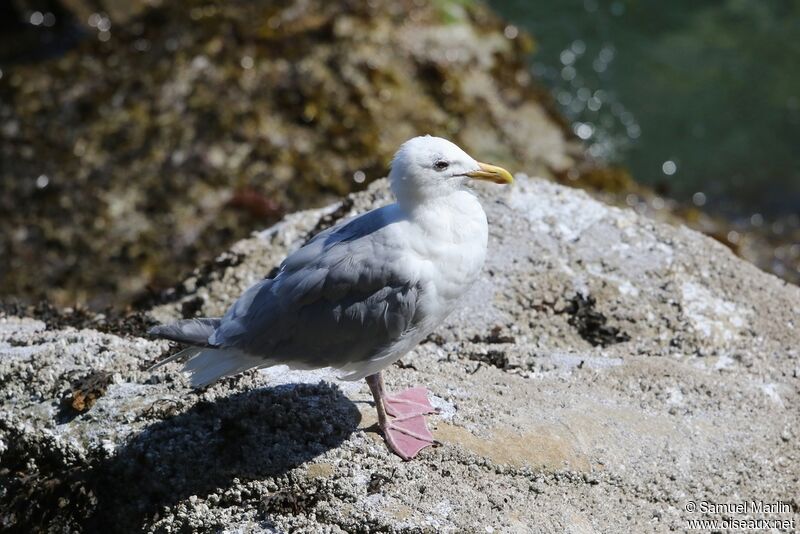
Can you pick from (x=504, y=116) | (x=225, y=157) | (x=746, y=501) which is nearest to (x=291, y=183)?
(x=225, y=157)

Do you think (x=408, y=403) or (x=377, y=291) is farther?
(x=408, y=403)

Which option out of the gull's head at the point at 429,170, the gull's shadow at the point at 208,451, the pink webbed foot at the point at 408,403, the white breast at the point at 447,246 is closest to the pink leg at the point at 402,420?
the pink webbed foot at the point at 408,403

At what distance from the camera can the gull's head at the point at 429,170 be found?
11.9 feet

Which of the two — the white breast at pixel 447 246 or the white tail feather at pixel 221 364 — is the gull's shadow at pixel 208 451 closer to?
the white tail feather at pixel 221 364

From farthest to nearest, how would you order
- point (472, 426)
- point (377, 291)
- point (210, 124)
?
point (210, 124)
point (472, 426)
point (377, 291)

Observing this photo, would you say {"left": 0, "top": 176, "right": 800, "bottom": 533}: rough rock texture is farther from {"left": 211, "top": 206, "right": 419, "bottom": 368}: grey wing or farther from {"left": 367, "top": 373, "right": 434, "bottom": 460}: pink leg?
→ {"left": 211, "top": 206, "right": 419, "bottom": 368}: grey wing

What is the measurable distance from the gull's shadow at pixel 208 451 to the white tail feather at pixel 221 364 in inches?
11.5

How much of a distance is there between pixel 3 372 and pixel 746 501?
326 centimetres

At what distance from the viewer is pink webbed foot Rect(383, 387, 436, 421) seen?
3.85 meters

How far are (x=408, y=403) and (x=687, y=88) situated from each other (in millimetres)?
7905

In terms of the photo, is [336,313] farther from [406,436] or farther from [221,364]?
[406,436]

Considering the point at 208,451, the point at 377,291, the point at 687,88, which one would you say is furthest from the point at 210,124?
the point at 687,88

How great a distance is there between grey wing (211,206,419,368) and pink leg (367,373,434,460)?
28cm

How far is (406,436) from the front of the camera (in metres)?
3.78
